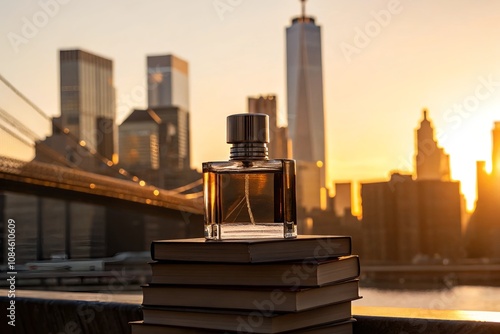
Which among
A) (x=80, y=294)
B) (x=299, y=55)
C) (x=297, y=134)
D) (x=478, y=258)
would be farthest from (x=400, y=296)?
(x=299, y=55)

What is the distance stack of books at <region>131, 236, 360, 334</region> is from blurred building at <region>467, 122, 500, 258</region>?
81.6 feet

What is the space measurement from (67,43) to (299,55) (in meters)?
23.2

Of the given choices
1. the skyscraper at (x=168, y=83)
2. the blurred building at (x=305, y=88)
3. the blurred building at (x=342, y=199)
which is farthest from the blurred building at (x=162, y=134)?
the blurred building at (x=342, y=199)

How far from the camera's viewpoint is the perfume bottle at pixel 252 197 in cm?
139

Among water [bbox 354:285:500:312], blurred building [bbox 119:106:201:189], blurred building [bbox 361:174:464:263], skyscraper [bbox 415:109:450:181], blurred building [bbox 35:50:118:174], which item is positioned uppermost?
blurred building [bbox 35:50:118:174]

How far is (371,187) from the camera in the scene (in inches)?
1405

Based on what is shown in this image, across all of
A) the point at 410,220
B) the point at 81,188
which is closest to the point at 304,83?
the point at 410,220

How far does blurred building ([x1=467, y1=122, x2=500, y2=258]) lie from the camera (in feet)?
84.2

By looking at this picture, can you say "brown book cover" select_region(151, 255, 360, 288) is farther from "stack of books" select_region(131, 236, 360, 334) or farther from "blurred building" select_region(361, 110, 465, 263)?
"blurred building" select_region(361, 110, 465, 263)

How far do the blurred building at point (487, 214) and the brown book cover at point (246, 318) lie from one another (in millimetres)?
24864

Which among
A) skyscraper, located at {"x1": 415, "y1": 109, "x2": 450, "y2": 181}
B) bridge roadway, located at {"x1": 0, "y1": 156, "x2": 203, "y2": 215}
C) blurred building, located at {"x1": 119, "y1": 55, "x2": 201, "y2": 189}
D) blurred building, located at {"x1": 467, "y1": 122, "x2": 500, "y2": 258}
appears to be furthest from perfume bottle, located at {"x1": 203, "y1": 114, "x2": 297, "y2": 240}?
blurred building, located at {"x1": 119, "y1": 55, "x2": 201, "y2": 189}

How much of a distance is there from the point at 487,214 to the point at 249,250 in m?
29.1

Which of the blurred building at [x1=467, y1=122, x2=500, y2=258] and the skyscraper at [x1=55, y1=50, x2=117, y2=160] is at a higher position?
the skyscraper at [x1=55, y1=50, x2=117, y2=160]

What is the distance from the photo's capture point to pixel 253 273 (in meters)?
1.23
